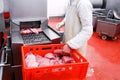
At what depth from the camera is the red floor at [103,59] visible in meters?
2.16

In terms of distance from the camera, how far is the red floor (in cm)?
216

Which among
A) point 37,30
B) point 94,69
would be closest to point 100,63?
point 94,69

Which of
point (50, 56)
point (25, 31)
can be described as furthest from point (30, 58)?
point (25, 31)

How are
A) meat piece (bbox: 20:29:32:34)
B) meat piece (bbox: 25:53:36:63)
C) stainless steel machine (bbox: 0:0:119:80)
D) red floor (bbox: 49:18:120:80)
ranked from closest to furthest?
1. meat piece (bbox: 25:53:36:63)
2. stainless steel machine (bbox: 0:0:119:80)
3. meat piece (bbox: 20:29:32:34)
4. red floor (bbox: 49:18:120:80)

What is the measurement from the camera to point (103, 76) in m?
2.14

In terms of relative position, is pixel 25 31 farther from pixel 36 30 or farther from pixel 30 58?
pixel 30 58

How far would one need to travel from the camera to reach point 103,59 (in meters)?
2.62

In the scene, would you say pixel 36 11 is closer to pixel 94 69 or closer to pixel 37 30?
pixel 37 30

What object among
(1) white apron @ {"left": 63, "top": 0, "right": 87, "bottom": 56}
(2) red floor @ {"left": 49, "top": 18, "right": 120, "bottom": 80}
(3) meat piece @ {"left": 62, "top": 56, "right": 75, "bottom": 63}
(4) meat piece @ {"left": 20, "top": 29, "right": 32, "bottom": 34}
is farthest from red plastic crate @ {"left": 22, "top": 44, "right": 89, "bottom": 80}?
(2) red floor @ {"left": 49, "top": 18, "right": 120, "bottom": 80}

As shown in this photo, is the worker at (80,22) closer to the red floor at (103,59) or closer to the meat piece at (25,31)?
the meat piece at (25,31)

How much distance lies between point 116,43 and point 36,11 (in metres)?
2.33

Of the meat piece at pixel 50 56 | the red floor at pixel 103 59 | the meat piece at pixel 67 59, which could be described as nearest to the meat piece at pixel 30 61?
the meat piece at pixel 50 56

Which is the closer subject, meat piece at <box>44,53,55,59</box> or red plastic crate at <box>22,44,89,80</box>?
red plastic crate at <box>22,44,89,80</box>

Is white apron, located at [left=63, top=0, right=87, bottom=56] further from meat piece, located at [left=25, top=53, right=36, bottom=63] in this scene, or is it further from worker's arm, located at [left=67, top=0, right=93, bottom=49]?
meat piece, located at [left=25, top=53, right=36, bottom=63]
